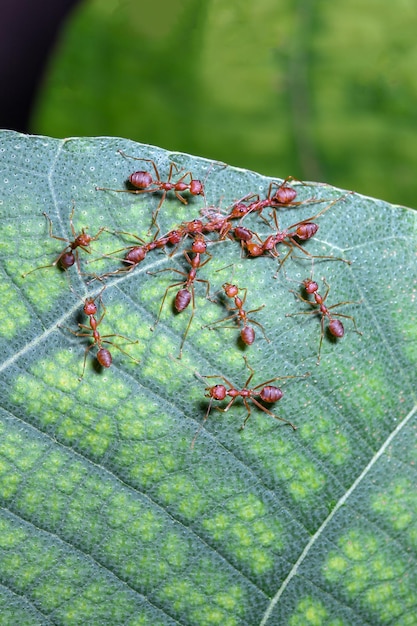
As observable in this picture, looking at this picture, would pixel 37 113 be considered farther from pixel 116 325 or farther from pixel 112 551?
pixel 112 551

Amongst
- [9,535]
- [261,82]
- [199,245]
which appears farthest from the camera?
[261,82]

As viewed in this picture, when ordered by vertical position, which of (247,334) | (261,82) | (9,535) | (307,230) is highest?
(261,82)

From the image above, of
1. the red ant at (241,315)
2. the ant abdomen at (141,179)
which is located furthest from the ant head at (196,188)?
the red ant at (241,315)

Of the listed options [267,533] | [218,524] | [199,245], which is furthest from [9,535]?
[199,245]

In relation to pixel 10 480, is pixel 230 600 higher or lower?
higher

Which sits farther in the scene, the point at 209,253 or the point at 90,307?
the point at 209,253

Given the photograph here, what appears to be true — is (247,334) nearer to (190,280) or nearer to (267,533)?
(190,280)

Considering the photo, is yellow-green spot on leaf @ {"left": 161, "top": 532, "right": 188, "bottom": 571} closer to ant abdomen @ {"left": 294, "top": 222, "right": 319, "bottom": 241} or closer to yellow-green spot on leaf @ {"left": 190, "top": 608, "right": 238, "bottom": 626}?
yellow-green spot on leaf @ {"left": 190, "top": 608, "right": 238, "bottom": 626}

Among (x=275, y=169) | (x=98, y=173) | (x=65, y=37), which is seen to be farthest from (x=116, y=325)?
(x=65, y=37)
